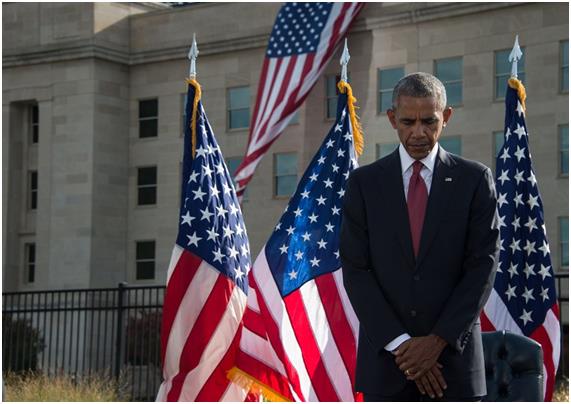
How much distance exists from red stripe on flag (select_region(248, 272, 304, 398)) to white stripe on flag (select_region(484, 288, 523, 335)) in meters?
1.97

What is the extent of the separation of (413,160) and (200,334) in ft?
20.5

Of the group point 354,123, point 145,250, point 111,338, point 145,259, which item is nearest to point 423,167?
point 354,123

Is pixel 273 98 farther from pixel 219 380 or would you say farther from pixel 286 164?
pixel 219 380

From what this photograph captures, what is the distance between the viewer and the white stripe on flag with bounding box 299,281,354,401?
11172 millimetres

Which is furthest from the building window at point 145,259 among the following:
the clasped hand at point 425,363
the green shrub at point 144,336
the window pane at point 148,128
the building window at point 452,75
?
the clasped hand at point 425,363

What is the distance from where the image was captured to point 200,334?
11180 millimetres

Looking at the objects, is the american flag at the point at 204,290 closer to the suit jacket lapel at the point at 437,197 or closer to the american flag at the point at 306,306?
the american flag at the point at 306,306

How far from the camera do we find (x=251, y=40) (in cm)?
4534

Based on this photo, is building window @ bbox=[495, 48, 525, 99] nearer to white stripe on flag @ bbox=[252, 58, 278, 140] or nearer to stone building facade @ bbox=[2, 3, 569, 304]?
stone building facade @ bbox=[2, 3, 569, 304]

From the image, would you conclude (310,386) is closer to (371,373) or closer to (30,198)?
(371,373)

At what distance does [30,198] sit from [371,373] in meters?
46.9

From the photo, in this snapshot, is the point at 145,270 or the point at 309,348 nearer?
the point at 309,348

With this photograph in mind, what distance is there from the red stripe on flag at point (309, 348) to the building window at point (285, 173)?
32654 mm

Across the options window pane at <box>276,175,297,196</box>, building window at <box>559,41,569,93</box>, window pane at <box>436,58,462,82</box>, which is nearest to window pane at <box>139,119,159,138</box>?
window pane at <box>276,175,297,196</box>
